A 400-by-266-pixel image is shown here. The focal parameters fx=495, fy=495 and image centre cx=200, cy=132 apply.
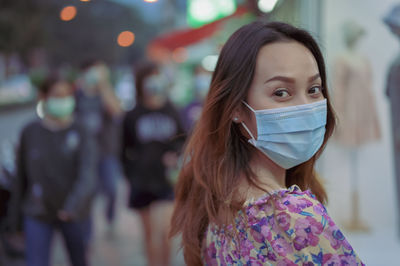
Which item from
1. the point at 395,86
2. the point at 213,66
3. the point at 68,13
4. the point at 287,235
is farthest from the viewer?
the point at 68,13

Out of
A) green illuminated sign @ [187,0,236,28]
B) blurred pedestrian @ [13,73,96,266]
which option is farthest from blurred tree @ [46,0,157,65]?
blurred pedestrian @ [13,73,96,266]

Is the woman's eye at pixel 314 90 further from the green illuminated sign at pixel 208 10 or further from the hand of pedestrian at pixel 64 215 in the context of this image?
the green illuminated sign at pixel 208 10

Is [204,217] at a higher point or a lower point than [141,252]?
higher

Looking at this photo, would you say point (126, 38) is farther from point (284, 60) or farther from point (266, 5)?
point (284, 60)

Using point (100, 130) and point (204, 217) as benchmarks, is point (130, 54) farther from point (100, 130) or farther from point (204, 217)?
point (204, 217)

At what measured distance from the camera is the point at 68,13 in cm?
862

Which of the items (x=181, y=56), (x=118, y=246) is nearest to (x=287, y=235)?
(x=118, y=246)

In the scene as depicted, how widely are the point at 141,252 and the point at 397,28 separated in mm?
3686

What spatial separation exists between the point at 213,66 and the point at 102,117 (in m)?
3.30

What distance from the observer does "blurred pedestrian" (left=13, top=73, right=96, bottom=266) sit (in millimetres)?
3357

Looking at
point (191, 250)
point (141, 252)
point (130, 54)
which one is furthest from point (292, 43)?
point (130, 54)

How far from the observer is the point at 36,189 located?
11.1ft

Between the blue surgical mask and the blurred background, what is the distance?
1.52 feet

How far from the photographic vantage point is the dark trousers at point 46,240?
3.34 meters
